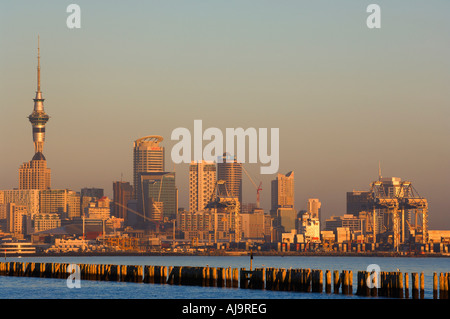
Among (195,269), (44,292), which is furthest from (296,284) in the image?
(44,292)

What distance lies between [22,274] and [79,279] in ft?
53.4

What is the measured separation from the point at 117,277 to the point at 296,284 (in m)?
27.5

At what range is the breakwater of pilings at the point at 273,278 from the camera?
246 feet

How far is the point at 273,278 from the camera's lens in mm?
86625

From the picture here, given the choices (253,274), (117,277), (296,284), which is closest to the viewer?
(296,284)

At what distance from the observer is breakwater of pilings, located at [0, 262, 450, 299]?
75.0 metres
